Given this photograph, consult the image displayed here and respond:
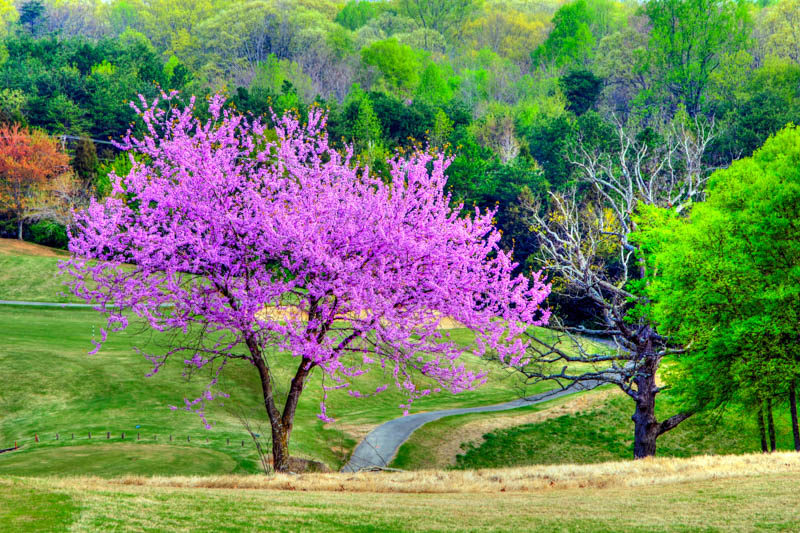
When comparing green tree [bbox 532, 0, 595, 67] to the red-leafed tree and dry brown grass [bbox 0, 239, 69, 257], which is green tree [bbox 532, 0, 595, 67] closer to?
the red-leafed tree

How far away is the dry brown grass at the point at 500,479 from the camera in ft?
72.0

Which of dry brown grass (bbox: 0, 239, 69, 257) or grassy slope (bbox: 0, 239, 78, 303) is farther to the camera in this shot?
dry brown grass (bbox: 0, 239, 69, 257)

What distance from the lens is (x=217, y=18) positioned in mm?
180125

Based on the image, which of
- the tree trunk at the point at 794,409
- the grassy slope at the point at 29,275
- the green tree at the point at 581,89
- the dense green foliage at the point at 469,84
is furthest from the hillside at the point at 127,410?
the green tree at the point at 581,89

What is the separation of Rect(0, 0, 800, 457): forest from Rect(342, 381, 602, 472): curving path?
4.99 m

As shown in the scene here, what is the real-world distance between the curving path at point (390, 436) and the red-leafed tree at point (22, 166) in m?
54.0

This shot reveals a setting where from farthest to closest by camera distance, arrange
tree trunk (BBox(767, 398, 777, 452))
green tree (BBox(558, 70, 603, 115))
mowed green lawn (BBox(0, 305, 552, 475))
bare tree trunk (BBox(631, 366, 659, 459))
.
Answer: green tree (BBox(558, 70, 603, 115)) < bare tree trunk (BBox(631, 366, 659, 459)) < tree trunk (BBox(767, 398, 777, 452)) < mowed green lawn (BBox(0, 305, 552, 475))

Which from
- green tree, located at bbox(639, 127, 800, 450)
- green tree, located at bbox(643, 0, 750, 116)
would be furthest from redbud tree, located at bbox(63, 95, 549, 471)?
green tree, located at bbox(643, 0, 750, 116)

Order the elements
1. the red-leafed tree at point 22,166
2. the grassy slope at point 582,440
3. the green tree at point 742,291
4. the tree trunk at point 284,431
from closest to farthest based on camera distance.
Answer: the tree trunk at point 284,431 < the green tree at point 742,291 < the grassy slope at point 582,440 < the red-leafed tree at point 22,166

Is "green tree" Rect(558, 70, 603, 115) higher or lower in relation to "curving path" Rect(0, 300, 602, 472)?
higher

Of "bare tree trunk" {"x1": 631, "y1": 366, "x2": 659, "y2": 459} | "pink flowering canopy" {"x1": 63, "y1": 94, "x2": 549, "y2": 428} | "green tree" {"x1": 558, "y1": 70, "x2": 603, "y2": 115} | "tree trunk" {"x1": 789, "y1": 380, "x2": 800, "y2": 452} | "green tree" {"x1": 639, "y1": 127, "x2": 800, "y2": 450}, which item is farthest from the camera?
"green tree" {"x1": 558, "y1": 70, "x2": 603, "y2": 115}

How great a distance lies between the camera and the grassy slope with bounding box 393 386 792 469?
37406 millimetres

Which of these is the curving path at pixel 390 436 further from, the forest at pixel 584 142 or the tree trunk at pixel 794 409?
the tree trunk at pixel 794 409

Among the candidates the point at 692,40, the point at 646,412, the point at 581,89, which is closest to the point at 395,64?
the point at 581,89
